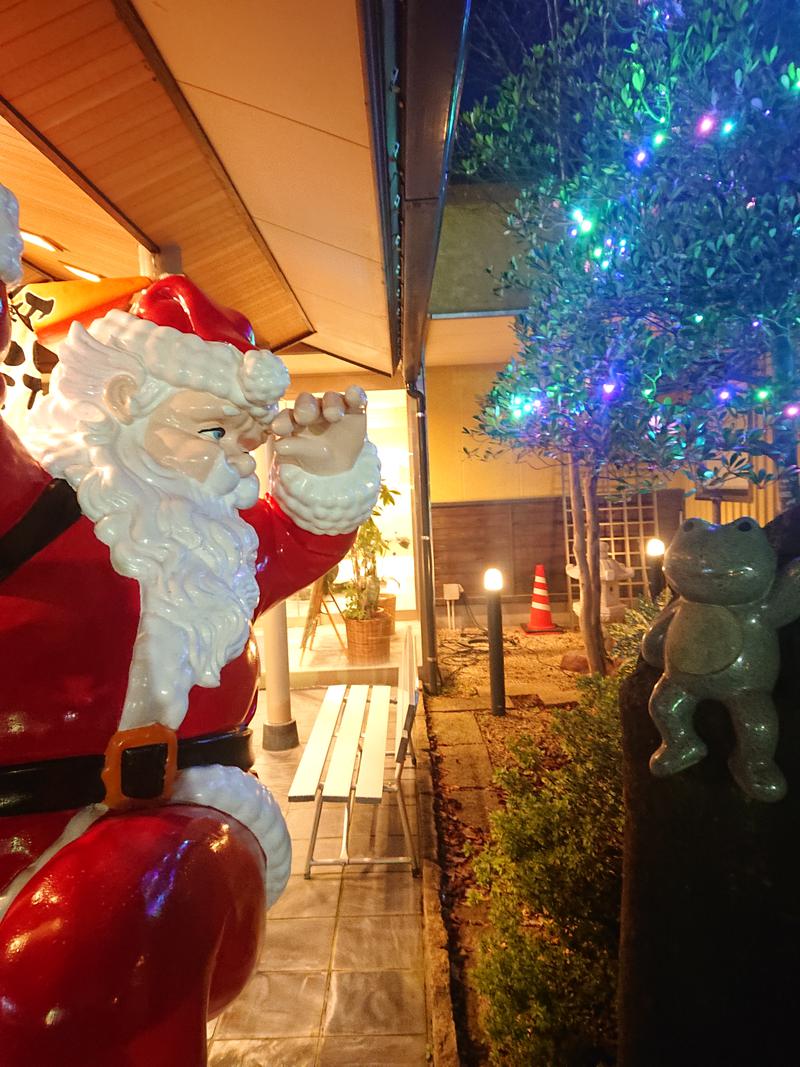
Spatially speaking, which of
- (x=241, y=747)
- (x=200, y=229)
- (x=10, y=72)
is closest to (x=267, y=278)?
(x=200, y=229)

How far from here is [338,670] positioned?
19.8 ft

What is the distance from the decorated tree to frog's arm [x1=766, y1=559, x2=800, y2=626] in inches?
52.1

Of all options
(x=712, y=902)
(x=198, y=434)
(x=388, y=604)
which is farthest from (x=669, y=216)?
(x=388, y=604)

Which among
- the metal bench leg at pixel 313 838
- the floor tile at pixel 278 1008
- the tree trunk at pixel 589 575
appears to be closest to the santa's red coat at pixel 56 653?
the floor tile at pixel 278 1008

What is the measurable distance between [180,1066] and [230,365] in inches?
41.9

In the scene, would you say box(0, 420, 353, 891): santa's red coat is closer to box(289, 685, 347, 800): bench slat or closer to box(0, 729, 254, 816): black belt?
box(0, 729, 254, 816): black belt

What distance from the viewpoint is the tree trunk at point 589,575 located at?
5.73m

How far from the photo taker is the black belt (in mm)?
1044

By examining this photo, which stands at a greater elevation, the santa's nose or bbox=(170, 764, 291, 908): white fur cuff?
the santa's nose

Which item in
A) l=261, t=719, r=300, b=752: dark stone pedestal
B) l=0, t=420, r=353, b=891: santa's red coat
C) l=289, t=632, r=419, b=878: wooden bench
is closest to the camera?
l=0, t=420, r=353, b=891: santa's red coat

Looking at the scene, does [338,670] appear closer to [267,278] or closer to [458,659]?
[458,659]

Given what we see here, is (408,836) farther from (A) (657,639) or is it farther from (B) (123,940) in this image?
(B) (123,940)

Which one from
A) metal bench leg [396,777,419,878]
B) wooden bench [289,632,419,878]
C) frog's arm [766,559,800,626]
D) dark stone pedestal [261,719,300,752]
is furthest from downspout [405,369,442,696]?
frog's arm [766,559,800,626]

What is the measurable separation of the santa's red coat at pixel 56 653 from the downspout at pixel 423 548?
5006 millimetres
